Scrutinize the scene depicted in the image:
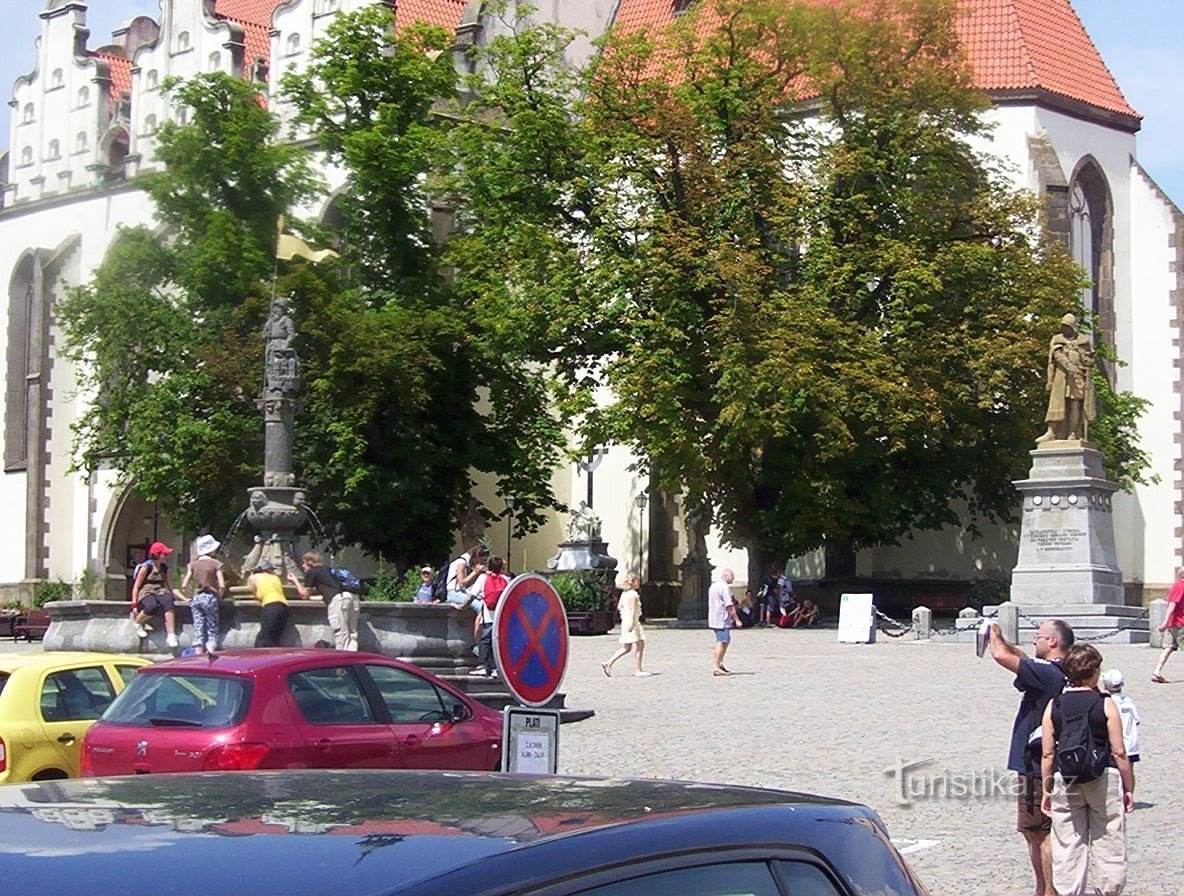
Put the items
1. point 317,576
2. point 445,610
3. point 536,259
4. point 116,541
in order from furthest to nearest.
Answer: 1. point 116,541
2. point 536,259
3. point 317,576
4. point 445,610

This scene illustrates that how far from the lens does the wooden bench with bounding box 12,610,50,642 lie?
39.5m

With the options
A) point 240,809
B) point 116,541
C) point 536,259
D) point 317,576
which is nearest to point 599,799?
point 240,809

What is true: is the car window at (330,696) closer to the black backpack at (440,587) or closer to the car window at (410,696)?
the car window at (410,696)

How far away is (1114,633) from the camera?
95.9ft

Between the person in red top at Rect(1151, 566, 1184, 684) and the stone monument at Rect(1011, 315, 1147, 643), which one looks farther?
the stone monument at Rect(1011, 315, 1147, 643)

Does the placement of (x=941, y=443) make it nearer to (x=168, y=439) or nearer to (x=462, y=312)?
(x=462, y=312)

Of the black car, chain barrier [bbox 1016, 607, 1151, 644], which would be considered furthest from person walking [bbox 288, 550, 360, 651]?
the black car

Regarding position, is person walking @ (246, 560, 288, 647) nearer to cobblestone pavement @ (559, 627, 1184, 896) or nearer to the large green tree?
cobblestone pavement @ (559, 627, 1184, 896)

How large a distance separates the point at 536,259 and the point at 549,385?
277cm

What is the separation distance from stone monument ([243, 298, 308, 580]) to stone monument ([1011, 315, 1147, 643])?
12.3 metres

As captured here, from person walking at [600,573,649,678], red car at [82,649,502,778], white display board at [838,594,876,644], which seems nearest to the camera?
red car at [82,649,502,778]

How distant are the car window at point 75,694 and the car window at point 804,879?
991cm

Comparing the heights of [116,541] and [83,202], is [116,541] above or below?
below

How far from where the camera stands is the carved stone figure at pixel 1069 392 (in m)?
31.3
